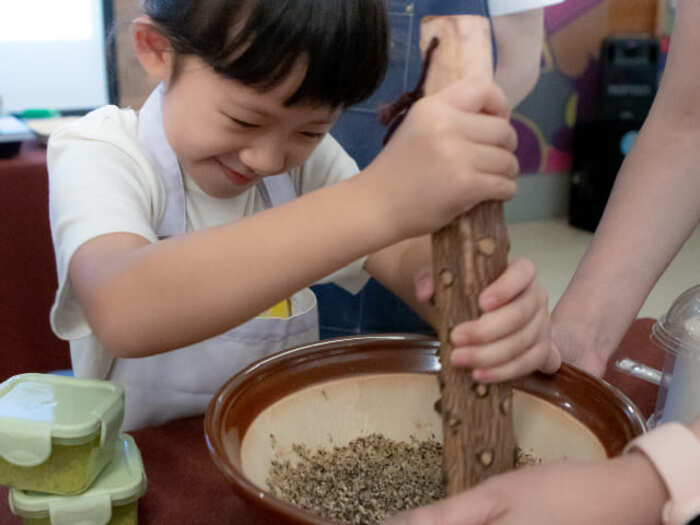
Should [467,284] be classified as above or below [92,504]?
above

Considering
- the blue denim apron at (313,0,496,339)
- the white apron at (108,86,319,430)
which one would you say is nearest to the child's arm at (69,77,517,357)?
the white apron at (108,86,319,430)

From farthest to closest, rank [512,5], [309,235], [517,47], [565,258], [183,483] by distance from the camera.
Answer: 1. [565,258]
2. [517,47]
3. [512,5]
4. [183,483]
5. [309,235]

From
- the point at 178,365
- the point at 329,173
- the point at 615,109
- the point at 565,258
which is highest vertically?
the point at 329,173

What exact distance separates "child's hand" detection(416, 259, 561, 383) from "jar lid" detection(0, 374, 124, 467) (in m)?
0.33

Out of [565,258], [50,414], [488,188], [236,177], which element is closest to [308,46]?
[236,177]

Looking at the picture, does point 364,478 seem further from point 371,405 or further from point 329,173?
point 329,173

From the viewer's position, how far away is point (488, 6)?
1979 millimetres

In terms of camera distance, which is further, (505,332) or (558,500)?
(505,332)

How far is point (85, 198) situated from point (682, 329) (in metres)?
0.68

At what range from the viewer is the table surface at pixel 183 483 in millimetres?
752

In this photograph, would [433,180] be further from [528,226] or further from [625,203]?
[528,226]

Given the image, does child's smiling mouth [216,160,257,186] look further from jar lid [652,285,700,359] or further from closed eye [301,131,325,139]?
jar lid [652,285,700,359]

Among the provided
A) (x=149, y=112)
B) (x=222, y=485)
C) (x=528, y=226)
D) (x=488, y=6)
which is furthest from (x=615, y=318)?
(x=528, y=226)

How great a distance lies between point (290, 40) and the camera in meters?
0.87
